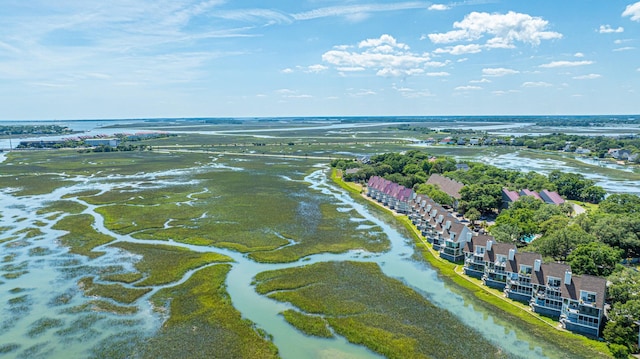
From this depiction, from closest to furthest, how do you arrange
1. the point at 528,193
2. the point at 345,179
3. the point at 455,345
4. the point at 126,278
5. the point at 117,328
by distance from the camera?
the point at 455,345, the point at 117,328, the point at 126,278, the point at 528,193, the point at 345,179

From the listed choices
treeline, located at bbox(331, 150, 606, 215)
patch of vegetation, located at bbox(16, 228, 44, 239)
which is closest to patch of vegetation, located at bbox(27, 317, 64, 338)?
patch of vegetation, located at bbox(16, 228, 44, 239)

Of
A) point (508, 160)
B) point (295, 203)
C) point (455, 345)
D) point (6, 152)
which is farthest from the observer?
point (6, 152)

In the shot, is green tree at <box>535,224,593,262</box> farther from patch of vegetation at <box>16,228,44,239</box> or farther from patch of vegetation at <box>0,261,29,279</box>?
patch of vegetation at <box>16,228,44,239</box>

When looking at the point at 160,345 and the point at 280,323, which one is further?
the point at 280,323

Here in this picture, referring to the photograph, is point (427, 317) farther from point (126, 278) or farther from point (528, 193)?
point (528, 193)

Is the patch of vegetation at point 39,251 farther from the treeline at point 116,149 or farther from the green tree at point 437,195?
the treeline at point 116,149

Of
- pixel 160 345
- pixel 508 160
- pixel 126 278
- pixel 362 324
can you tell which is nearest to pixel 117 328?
pixel 160 345

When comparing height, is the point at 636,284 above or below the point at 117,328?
above
